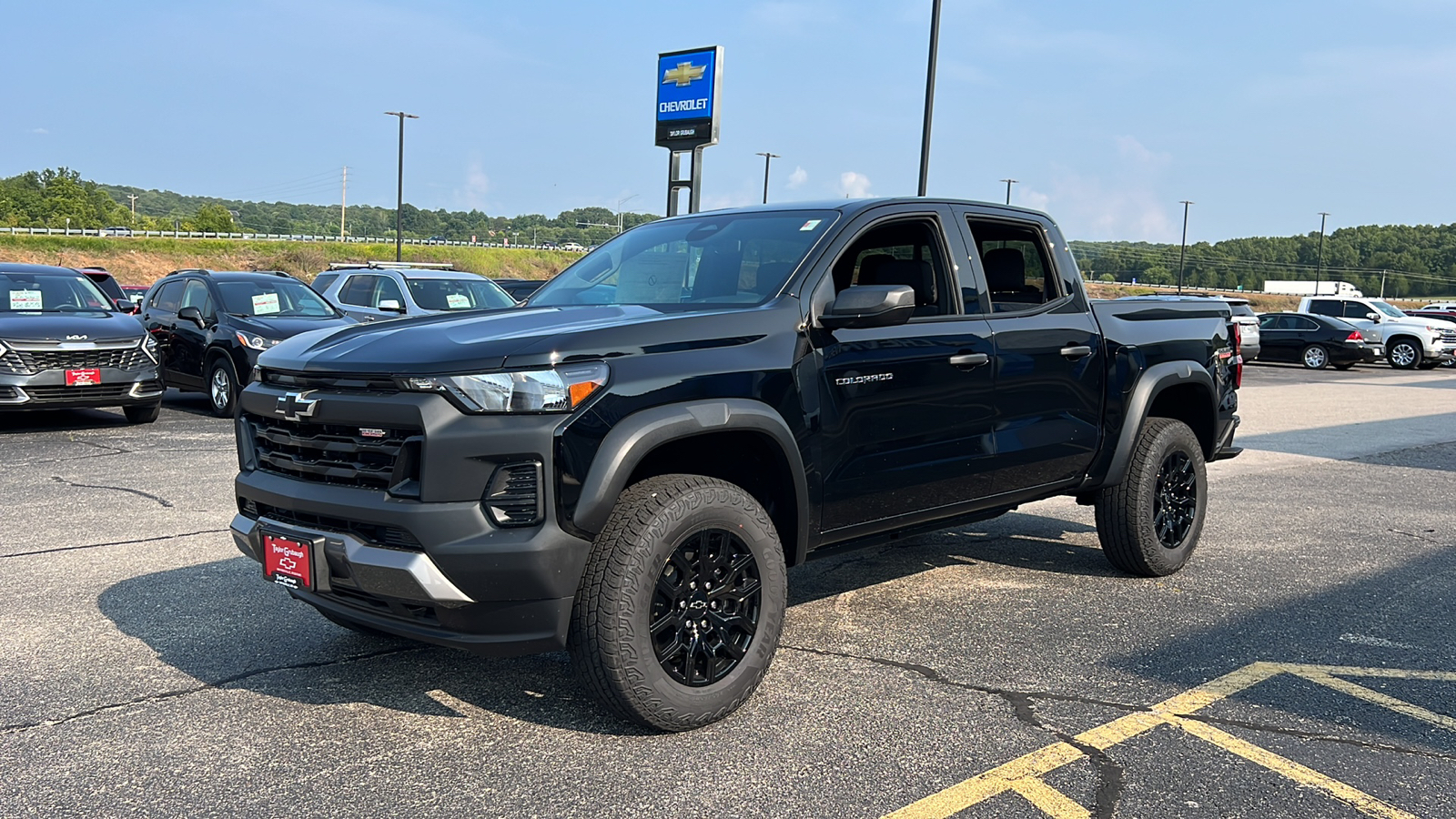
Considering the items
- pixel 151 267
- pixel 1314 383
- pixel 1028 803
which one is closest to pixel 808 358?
pixel 1028 803

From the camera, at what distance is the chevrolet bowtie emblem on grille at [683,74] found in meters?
20.4

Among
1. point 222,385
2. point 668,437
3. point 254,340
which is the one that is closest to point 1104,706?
point 668,437

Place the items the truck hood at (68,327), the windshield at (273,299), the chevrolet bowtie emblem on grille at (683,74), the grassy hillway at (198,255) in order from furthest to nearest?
the grassy hillway at (198,255) < the chevrolet bowtie emblem on grille at (683,74) < the windshield at (273,299) < the truck hood at (68,327)

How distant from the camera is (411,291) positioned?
1466 centimetres

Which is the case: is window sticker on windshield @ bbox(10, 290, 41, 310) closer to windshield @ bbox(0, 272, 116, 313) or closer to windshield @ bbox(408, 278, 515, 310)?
windshield @ bbox(0, 272, 116, 313)

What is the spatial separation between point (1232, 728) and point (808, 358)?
1.91 metres

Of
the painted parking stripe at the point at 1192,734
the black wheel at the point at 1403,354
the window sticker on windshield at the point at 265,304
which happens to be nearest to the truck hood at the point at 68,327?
the window sticker on windshield at the point at 265,304

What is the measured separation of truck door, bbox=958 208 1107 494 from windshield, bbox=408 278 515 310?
10.0 m

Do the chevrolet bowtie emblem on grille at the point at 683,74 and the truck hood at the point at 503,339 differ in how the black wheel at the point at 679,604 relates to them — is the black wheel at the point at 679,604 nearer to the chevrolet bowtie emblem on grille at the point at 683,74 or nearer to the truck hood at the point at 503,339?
the truck hood at the point at 503,339

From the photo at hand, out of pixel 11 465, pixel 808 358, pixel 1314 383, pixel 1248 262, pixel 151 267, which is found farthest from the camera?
pixel 1248 262

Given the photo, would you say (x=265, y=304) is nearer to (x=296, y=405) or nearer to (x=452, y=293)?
(x=452, y=293)

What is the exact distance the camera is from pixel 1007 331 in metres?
4.99

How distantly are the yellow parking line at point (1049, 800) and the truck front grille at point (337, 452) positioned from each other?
201 centimetres

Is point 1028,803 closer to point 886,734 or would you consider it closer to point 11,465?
point 886,734
